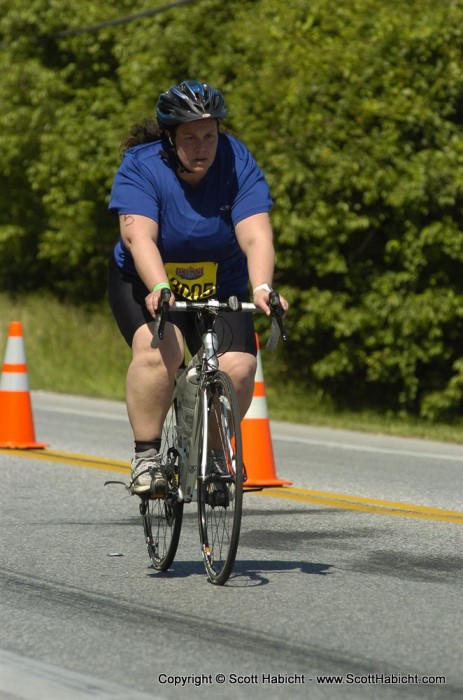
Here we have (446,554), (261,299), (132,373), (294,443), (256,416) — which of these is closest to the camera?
(261,299)

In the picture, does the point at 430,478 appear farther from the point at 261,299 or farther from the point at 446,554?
the point at 261,299

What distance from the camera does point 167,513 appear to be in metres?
6.60

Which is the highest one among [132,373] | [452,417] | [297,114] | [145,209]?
[297,114]

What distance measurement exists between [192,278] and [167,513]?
108cm

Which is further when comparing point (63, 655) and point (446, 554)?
point (446, 554)

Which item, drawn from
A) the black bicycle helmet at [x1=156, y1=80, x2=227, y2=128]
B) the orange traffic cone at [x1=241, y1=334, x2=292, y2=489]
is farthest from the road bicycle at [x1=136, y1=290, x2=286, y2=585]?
the orange traffic cone at [x1=241, y1=334, x2=292, y2=489]

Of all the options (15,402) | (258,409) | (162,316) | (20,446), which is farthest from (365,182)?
(162,316)

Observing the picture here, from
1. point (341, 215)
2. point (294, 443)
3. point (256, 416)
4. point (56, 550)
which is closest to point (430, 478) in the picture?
point (256, 416)

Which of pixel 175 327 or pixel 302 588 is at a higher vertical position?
pixel 175 327

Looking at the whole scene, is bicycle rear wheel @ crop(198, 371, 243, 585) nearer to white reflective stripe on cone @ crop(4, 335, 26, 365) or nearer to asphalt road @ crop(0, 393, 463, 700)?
asphalt road @ crop(0, 393, 463, 700)

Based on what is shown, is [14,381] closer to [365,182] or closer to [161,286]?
[365,182]

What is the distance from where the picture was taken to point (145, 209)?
6176mm

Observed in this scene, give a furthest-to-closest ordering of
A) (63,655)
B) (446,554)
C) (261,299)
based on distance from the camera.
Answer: (446,554)
(261,299)
(63,655)

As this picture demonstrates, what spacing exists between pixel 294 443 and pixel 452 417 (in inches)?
139
